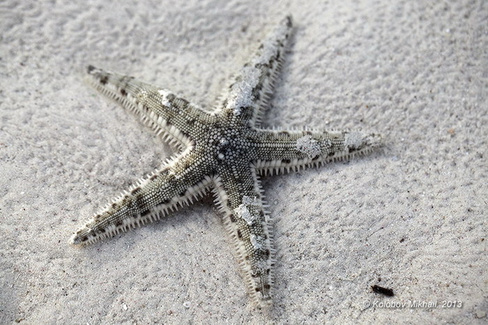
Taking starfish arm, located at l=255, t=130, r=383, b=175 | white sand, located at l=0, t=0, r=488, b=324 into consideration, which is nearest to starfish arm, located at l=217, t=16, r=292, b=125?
white sand, located at l=0, t=0, r=488, b=324

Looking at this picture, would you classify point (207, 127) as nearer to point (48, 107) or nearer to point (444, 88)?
point (48, 107)

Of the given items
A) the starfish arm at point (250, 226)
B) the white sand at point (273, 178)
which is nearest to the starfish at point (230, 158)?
the starfish arm at point (250, 226)

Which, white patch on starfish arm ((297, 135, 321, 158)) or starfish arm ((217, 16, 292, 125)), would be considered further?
starfish arm ((217, 16, 292, 125))

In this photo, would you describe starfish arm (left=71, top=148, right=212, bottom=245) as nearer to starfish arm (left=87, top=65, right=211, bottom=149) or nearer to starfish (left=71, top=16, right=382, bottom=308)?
starfish (left=71, top=16, right=382, bottom=308)

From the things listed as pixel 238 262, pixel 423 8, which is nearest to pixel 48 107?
pixel 238 262

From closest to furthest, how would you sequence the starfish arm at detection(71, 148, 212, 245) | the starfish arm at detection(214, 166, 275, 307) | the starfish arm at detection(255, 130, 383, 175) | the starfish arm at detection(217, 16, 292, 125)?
1. the starfish arm at detection(214, 166, 275, 307)
2. the starfish arm at detection(71, 148, 212, 245)
3. the starfish arm at detection(255, 130, 383, 175)
4. the starfish arm at detection(217, 16, 292, 125)

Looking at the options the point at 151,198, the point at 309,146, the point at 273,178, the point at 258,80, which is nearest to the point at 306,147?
the point at 309,146
